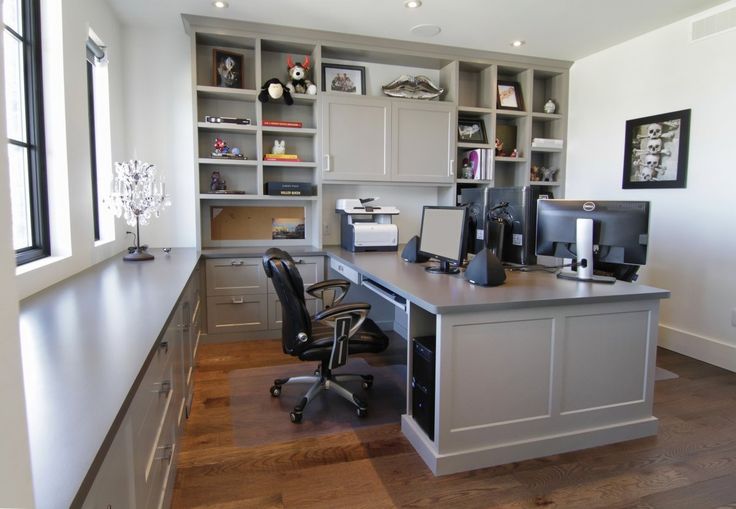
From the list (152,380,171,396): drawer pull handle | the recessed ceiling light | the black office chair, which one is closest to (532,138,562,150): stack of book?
the recessed ceiling light

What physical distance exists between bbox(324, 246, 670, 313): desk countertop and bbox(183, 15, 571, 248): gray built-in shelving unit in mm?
1653

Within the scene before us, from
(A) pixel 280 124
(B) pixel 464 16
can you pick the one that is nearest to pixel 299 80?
(A) pixel 280 124

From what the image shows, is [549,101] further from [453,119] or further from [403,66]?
[403,66]

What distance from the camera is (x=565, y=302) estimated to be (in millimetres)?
2068

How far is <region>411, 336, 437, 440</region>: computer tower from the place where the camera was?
2.10 m

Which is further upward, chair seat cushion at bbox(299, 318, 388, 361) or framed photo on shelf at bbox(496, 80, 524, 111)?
framed photo on shelf at bbox(496, 80, 524, 111)

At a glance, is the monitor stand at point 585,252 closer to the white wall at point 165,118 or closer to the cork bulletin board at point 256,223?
the cork bulletin board at point 256,223

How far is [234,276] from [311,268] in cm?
65

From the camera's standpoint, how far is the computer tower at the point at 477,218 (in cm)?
304

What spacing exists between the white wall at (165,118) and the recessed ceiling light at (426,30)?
1975mm

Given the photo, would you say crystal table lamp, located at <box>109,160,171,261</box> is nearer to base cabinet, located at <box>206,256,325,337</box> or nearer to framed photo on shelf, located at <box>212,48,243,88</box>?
base cabinet, located at <box>206,256,325,337</box>

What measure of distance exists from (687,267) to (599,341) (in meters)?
2.05

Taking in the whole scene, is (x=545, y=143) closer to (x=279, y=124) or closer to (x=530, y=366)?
(x=279, y=124)

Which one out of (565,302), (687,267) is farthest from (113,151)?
(687,267)
